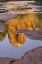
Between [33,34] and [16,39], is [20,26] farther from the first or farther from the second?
[16,39]

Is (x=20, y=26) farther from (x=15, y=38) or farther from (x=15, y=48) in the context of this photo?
(x=15, y=48)

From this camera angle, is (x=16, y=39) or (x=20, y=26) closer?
(x=16, y=39)

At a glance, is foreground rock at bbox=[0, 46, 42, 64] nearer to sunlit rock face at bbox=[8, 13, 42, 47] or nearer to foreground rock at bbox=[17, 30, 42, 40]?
sunlit rock face at bbox=[8, 13, 42, 47]

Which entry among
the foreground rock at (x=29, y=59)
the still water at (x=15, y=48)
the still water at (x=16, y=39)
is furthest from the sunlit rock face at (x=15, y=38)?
the foreground rock at (x=29, y=59)

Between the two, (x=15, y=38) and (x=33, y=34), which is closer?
(x=15, y=38)

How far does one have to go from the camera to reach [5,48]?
4.32 m

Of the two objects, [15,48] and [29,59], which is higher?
[29,59]

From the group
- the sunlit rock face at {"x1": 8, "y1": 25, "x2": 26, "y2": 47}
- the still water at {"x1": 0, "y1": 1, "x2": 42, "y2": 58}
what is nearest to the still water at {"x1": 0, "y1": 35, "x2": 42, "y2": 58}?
the still water at {"x1": 0, "y1": 1, "x2": 42, "y2": 58}

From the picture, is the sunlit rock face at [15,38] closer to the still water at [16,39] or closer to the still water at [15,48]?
the still water at [16,39]

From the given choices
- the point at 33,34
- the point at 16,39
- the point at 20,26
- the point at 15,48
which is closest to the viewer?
the point at 15,48

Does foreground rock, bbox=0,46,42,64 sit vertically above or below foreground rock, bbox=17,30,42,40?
above

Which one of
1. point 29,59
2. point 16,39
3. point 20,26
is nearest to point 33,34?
point 16,39

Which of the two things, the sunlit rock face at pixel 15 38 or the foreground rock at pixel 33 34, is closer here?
the sunlit rock face at pixel 15 38

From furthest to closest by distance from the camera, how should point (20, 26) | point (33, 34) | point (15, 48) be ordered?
point (20, 26), point (33, 34), point (15, 48)
